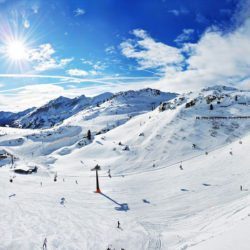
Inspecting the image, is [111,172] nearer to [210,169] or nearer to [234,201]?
[210,169]

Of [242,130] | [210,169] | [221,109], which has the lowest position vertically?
[210,169]

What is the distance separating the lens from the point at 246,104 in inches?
4181

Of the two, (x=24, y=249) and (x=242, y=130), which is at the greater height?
(x=242, y=130)

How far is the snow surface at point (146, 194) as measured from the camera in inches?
981

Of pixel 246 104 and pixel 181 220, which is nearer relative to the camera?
pixel 181 220

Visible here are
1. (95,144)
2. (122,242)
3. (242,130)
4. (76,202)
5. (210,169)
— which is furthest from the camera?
(95,144)

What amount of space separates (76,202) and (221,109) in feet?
243

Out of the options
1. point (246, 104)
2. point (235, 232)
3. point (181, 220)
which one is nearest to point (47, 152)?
point (246, 104)

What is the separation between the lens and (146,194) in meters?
42.2

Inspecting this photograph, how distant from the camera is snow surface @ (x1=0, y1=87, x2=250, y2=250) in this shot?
2492 cm

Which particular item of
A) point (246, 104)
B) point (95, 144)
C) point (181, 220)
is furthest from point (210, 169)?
point (246, 104)

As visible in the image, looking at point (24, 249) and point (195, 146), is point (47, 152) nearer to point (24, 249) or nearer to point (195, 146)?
point (195, 146)

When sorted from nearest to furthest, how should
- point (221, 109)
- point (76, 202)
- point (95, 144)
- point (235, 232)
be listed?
1. point (235, 232)
2. point (76, 202)
3. point (95, 144)
4. point (221, 109)

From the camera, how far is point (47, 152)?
112m
